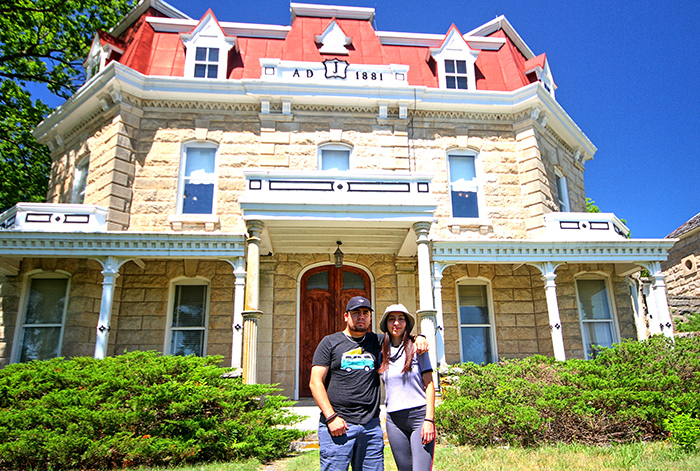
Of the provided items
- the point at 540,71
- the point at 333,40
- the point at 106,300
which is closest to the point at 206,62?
the point at 333,40

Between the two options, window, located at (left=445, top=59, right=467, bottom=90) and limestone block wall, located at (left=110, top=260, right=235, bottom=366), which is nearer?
limestone block wall, located at (left=110, top=260, right=235, bottom=366)

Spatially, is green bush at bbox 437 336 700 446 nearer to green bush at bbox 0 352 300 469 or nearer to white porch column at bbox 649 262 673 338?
green bush at bbox 0 352 300 469

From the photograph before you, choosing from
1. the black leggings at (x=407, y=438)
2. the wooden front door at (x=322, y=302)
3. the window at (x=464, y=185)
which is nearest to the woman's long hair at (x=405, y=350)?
the black leggings at (x=407, y=438)

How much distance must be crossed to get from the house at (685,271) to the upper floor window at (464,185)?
10356 mm

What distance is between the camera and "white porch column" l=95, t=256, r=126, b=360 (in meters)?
10.4

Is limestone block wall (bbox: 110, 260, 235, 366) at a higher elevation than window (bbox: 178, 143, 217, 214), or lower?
lower

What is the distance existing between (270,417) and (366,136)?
8422 mm

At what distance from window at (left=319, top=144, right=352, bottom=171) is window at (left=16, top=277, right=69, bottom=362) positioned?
6.94 m

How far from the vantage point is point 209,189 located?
1290 cm

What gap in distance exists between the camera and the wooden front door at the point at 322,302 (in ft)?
39.2

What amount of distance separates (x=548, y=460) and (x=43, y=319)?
37.1 ft

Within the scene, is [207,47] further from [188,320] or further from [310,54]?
[188,320]

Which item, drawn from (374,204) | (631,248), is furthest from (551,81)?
(374,204)

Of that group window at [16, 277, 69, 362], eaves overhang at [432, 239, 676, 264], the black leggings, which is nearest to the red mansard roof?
eaves overhang at [432, 239, 676, 264]
